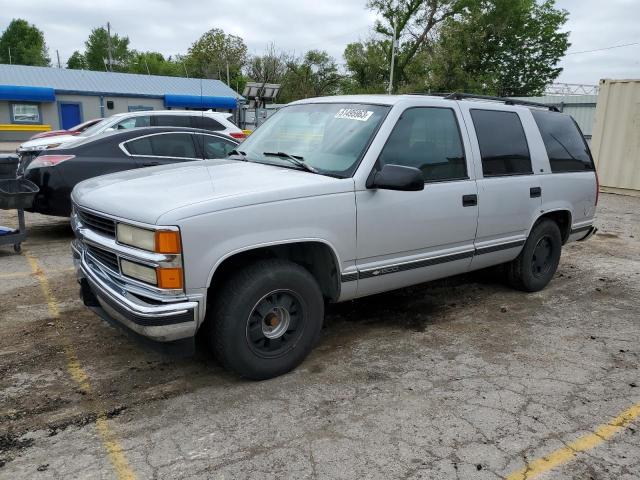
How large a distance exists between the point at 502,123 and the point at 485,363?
2.29 m

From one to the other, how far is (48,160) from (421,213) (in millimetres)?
5387

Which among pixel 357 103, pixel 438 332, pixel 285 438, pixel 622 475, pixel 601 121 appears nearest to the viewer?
pixel 622 475

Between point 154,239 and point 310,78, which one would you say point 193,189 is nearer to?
point 154,239

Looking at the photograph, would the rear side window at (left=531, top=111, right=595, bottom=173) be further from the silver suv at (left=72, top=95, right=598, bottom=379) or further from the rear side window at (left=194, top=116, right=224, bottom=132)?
the rear side window at (left=194, top=116, right=224, bottom=132)

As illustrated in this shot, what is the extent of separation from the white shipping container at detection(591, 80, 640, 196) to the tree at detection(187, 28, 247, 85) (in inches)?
1893

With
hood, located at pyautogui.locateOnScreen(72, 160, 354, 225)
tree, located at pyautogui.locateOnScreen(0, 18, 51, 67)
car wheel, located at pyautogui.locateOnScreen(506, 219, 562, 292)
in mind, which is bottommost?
car wheel, located at pyautogui.locateOnScreen(506, 219, 562, 292)

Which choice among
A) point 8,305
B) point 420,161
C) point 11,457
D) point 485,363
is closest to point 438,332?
point 485,363

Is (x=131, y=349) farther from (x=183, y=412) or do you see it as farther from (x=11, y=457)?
(x=11, y=457)

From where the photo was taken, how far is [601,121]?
14008mm

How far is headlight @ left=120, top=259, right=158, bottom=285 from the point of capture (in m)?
3.04

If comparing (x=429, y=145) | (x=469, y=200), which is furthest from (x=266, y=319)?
(x=469, y=200)

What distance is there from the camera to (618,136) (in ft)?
45.0

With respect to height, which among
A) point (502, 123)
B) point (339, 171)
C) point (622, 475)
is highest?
point (502, 123)

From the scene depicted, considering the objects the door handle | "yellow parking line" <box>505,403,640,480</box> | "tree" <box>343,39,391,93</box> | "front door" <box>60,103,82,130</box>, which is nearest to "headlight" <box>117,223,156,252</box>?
"yellow parking line" <box>505,403,640,480</box>
